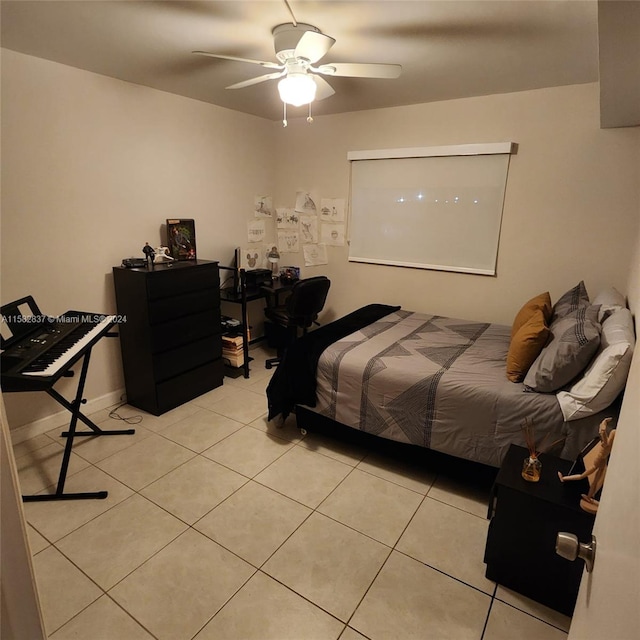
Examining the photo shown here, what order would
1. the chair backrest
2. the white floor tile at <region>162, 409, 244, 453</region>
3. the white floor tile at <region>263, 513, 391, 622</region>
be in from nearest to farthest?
the white floor tile at <region>263, 513, 391, 622</region>
the white floor tile at <region>162, 409, 244, 453</region>
the chair backrest

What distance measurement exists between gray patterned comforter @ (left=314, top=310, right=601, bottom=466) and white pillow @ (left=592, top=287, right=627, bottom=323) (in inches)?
23.2

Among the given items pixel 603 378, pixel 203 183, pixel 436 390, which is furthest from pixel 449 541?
pixel 203 183

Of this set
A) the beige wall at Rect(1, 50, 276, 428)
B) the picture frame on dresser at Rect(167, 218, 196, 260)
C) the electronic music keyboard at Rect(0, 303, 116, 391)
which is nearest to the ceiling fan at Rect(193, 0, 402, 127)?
the beige wall at Rect(1, 50, 276, 428)

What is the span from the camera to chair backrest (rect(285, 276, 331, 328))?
3387 mm

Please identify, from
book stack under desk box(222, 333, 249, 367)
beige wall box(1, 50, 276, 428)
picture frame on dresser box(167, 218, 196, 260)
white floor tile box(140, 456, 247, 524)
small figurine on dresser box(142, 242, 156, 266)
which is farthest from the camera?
book stack under desk box(222, 333, 249, 367)

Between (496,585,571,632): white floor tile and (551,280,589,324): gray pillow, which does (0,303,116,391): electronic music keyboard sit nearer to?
(496,585,571,632): white floor tile

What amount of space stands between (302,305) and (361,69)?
1866 millimetres

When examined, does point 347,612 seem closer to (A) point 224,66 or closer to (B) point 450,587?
(B) point 450,587

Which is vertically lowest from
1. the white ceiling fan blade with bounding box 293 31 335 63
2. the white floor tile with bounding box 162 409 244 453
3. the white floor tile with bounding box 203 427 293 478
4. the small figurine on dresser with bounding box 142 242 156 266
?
the white floor tile with bounding box 203 427 293 478

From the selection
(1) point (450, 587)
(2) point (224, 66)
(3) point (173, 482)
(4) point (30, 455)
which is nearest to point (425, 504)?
(1) point (450, 587)

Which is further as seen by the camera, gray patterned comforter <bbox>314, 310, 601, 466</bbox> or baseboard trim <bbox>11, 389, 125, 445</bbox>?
baseboard trim <bbox>11, 389, 125, 445</bbox>

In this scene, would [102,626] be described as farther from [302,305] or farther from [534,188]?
[534,188]

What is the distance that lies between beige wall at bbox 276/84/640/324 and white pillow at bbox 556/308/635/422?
1.21 metres

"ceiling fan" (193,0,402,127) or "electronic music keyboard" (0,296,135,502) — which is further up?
"ceiling fan" (193,0,402,127)
